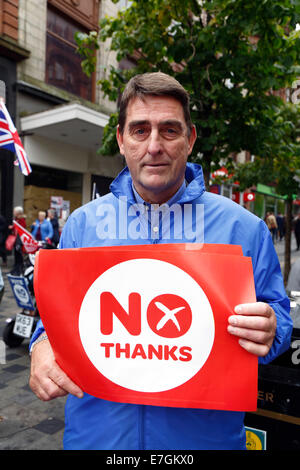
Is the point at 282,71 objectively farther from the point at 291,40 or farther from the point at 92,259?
the point at 92,259

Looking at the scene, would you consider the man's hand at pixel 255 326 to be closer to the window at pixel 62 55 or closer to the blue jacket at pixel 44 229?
the blue jacket at pixel 44 229

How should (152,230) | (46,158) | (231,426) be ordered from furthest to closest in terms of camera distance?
(46,158)
(152,230)
(231,426)

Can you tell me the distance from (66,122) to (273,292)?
1254cm

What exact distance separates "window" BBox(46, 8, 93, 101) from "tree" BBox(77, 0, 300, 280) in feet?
29.6

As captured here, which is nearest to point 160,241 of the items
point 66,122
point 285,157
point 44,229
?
point 285,157

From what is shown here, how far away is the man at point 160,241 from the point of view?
1277mm

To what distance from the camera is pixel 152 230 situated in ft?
4.80

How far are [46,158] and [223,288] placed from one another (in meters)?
Result: 14.2

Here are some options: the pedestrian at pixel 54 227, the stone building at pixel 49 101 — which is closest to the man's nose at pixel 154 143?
the pedestrian at pixel 54 227

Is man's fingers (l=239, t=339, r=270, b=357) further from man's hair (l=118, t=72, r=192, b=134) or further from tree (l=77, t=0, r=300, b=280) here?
tree (l=77, t=0, r=300, b=280)

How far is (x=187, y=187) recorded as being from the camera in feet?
4.91

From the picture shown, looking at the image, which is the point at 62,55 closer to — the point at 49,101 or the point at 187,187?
the point at 49,101
